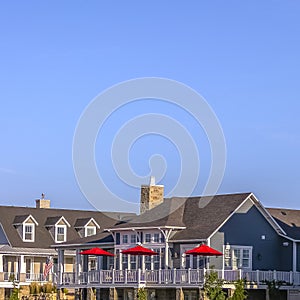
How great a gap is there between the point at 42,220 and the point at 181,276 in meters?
23.3

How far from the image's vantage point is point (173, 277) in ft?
148

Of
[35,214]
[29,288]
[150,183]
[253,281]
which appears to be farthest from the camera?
[35,214]

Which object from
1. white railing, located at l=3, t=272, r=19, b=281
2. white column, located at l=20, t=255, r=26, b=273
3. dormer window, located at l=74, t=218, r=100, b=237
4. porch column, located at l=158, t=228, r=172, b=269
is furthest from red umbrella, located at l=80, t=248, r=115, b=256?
dormer window, located at l=74, t=218, r=100, b=237

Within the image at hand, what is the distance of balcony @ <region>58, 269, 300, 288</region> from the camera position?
144 feet

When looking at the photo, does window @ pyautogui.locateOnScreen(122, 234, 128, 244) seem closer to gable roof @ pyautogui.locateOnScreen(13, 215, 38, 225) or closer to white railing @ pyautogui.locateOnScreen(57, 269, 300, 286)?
white railing @ pyautogui.locateOnScreen(57, 269, 300, 286)

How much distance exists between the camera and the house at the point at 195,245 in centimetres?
4531

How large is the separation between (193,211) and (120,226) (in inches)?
171

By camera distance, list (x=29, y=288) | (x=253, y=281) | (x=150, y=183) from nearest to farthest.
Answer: (x=253, y=281) < (x=150, y=183) < (x=29, y=288)

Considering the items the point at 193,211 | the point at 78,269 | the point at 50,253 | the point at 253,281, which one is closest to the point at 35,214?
the point at 50,253

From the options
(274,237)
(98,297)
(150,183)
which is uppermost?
(150,183)

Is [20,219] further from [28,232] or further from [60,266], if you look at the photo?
[60,266]

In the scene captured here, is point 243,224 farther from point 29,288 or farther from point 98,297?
point 29,288

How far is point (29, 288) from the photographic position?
59875 mm

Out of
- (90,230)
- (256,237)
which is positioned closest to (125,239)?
(256,237)
